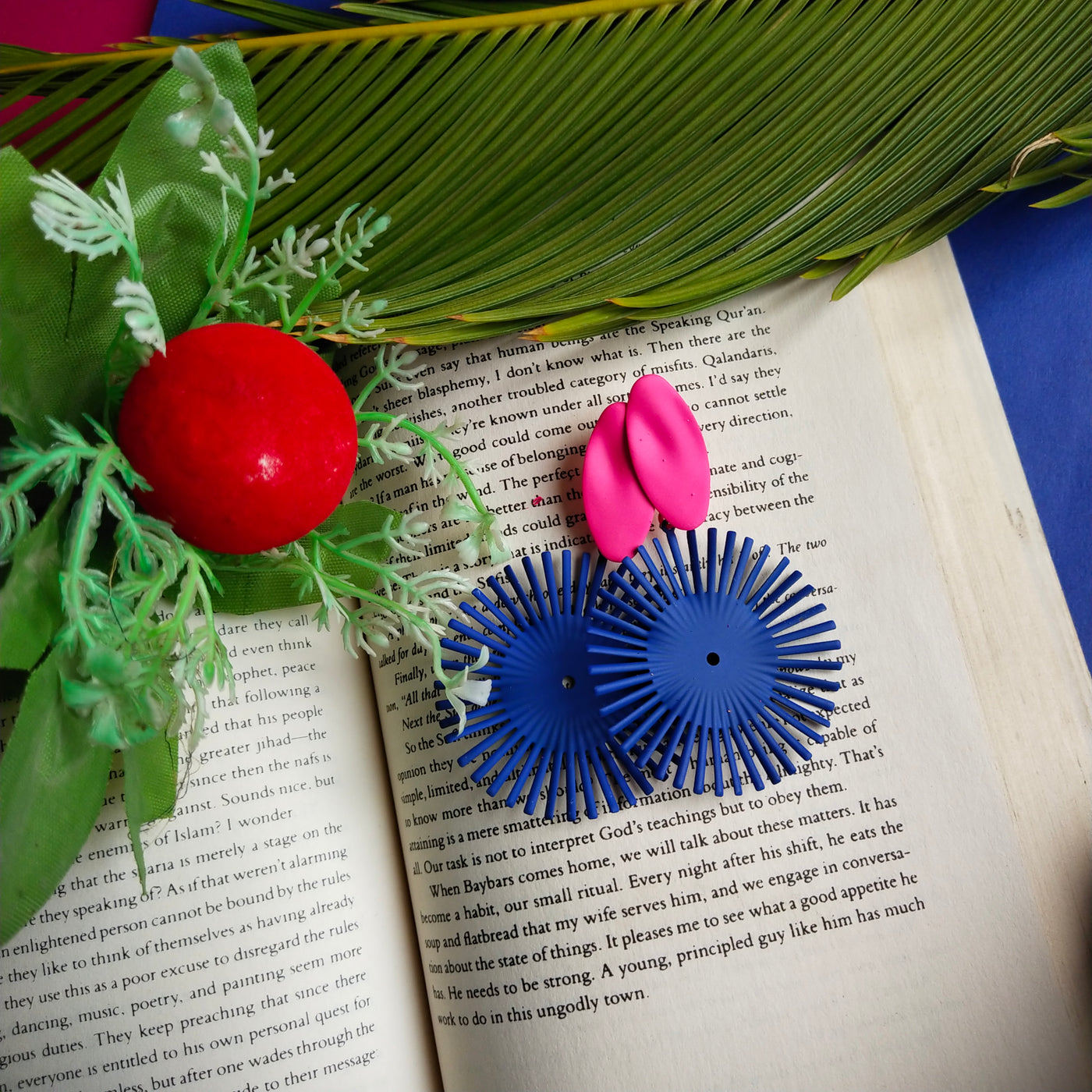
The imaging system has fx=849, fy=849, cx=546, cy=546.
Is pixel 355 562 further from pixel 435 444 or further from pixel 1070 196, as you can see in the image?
pixel 1070 196

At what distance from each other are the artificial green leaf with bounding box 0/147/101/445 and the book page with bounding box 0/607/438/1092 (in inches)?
6.9

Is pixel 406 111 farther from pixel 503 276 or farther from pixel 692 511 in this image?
pixel 692 511

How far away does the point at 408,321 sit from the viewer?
52 centimetres

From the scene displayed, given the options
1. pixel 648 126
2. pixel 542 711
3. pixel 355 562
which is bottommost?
pixel 542 711

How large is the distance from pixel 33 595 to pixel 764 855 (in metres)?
0.43

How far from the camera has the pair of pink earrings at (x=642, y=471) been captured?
1.70 ft

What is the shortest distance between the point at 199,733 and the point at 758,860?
34cm

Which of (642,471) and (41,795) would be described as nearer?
(41,795)

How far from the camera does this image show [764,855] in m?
0.53

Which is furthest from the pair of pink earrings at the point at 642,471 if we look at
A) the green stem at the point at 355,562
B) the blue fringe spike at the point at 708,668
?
the green stem at the point at 355,562

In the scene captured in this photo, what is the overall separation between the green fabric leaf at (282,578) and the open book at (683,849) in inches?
1.3

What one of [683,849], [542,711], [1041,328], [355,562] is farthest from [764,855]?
[1041,328]

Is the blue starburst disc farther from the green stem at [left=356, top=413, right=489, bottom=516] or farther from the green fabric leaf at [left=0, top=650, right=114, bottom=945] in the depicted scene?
the green fabric leaf at [left=0, top=650, right=114, bottom=945]

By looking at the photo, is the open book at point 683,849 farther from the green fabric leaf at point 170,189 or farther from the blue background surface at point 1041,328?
the green fabric leaf at point 170,189
